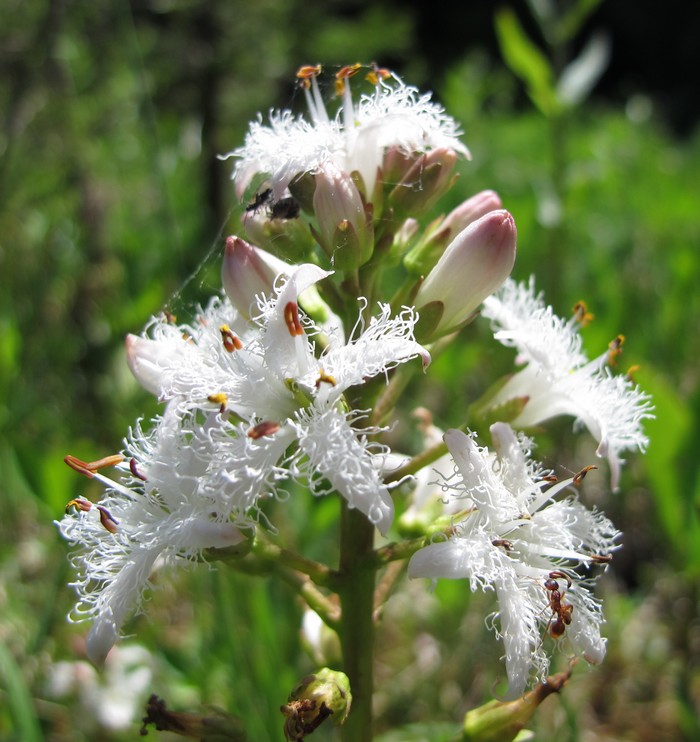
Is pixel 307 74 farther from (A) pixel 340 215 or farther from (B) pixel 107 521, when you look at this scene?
(B) pixel 107 521

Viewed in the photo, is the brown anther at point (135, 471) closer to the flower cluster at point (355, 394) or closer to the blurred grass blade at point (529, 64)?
the flower cluster at point (355, 394)

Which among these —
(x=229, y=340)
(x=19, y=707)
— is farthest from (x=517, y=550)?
(x=19, y=707)

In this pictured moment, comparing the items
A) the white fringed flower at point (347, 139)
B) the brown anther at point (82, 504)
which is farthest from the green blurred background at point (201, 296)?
the brown anther at point (82, 504)

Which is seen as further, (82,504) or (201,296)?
(201,296)

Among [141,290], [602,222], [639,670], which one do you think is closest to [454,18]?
[602,222]

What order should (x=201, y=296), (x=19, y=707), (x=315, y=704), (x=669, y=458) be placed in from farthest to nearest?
(x=669, y=458)
(x=201, y=296)
(x=19, y=707)
(x=315, y=704)

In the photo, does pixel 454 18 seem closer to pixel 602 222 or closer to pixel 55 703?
pixel 602 222

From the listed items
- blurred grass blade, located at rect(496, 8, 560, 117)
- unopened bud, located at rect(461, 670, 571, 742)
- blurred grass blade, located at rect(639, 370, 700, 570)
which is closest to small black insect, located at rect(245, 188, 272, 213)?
unopened bud, located at rect(461, 670, 571, 742)
